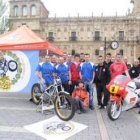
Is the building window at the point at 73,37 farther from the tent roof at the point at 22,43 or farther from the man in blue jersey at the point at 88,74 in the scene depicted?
the man in blue jersey at the point at 88,74

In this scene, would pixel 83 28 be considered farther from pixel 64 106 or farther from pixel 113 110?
pixel 64 106

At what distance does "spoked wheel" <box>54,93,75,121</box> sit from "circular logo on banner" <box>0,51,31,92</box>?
115 inches

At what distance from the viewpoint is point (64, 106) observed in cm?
537

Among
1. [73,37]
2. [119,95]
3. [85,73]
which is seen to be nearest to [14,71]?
[85,73]

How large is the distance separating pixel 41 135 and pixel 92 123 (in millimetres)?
1576

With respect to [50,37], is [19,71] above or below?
below

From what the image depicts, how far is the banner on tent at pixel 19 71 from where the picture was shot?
8031mm

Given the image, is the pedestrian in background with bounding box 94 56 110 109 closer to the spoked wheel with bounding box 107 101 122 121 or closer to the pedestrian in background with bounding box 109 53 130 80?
the pedestrian in background with bounding box 109 53 130 80

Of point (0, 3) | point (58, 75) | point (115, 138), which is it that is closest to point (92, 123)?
point (115, 138)

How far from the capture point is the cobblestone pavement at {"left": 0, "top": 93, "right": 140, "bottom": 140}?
4.20m

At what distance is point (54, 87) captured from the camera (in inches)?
237

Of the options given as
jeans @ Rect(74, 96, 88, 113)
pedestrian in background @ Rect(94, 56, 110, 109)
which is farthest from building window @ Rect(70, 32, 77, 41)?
jeans @ Rect(74, 96, 88, 113)

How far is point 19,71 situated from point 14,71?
8.2 inches

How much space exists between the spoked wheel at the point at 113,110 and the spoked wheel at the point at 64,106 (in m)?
1.06
